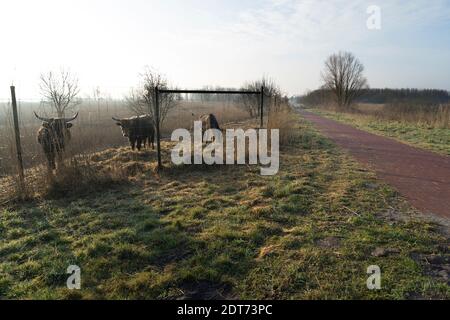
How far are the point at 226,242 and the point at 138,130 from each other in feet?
28.4

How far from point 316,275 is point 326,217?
5.41 feet

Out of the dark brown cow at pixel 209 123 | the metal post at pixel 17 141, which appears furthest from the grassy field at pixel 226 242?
the dark brown cow at pixel 209 123

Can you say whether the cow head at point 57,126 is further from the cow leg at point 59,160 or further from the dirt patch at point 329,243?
the dirt patch at point 329,243

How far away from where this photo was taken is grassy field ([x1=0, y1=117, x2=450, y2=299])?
308 cm

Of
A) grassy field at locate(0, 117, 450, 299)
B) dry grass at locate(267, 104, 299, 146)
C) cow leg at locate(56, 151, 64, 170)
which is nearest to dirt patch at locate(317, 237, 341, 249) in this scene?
grassy field at locate(0, 117, 450, 299)

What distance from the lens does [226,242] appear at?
398cm

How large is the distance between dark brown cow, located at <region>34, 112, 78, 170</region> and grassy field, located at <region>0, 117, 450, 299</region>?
1.19m

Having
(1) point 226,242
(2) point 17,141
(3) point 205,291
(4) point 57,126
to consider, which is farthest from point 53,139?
(3) point 205,291

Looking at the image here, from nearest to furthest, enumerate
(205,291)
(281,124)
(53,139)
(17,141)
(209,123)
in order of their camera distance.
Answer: (205,291) < (17,141) < (53,139) < (281,124) < (209,123)

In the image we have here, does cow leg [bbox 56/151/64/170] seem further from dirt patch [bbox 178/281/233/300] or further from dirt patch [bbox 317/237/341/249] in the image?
dirt patch [bbox 317/237/341/249]

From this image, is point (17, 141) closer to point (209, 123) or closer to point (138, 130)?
point (138, 130)

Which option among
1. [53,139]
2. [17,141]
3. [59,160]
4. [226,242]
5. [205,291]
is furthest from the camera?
[53,139]

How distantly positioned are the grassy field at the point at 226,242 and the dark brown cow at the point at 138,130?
196 inches
